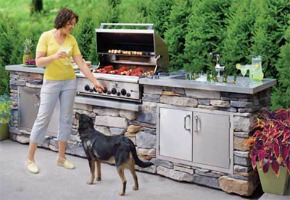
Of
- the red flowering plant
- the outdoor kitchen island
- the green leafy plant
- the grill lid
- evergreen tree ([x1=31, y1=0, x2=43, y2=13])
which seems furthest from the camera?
evergreen tree ([x1=31, y1=0, x2=43, y2=13])

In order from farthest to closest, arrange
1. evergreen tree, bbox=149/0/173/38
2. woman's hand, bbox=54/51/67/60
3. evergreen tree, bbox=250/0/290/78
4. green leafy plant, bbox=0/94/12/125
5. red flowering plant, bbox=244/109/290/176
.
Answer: green leafy plant, bbox=0/94/12/125 → evergreen tree, bbox=149/0/173/38 → evergreen tree, bbox=250/0/290/78 → woman's hand, bbox=54/51/67/60 → red flowering plant, bbox=244/109/290/176

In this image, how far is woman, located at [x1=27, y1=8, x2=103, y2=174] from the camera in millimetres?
4439

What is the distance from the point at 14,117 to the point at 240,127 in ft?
9.72

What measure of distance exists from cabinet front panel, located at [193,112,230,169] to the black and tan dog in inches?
18.1

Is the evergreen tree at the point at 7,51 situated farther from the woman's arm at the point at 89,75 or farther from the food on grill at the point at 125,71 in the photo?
the woman's arm at the point at 89,75

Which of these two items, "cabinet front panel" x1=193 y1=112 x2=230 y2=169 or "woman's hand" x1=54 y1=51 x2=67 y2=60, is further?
"woman's hand" x1=54 y1=51 x2=67 y2=60

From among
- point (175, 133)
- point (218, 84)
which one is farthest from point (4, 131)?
point (218, 84)

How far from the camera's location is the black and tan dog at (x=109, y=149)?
13.6ft

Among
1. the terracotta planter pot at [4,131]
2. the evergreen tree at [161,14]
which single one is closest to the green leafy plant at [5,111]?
the terracotta planter pot at [4,131]

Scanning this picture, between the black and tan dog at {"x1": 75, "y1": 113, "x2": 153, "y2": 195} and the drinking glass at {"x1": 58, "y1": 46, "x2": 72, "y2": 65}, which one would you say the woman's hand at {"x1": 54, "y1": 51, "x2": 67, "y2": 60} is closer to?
the drinking glass at {"x1": 58, "y1": 46, "x2": 72, "y2": 65}

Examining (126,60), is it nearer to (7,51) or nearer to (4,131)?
(4,131)

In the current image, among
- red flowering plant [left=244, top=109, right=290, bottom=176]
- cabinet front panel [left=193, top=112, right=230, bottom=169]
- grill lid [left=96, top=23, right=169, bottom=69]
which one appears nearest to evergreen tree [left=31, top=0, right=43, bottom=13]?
grill lid [left=96, top=23, right=169, bottom=69]

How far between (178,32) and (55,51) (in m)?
1.50

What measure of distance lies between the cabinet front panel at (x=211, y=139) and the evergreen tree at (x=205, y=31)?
1.01 m
